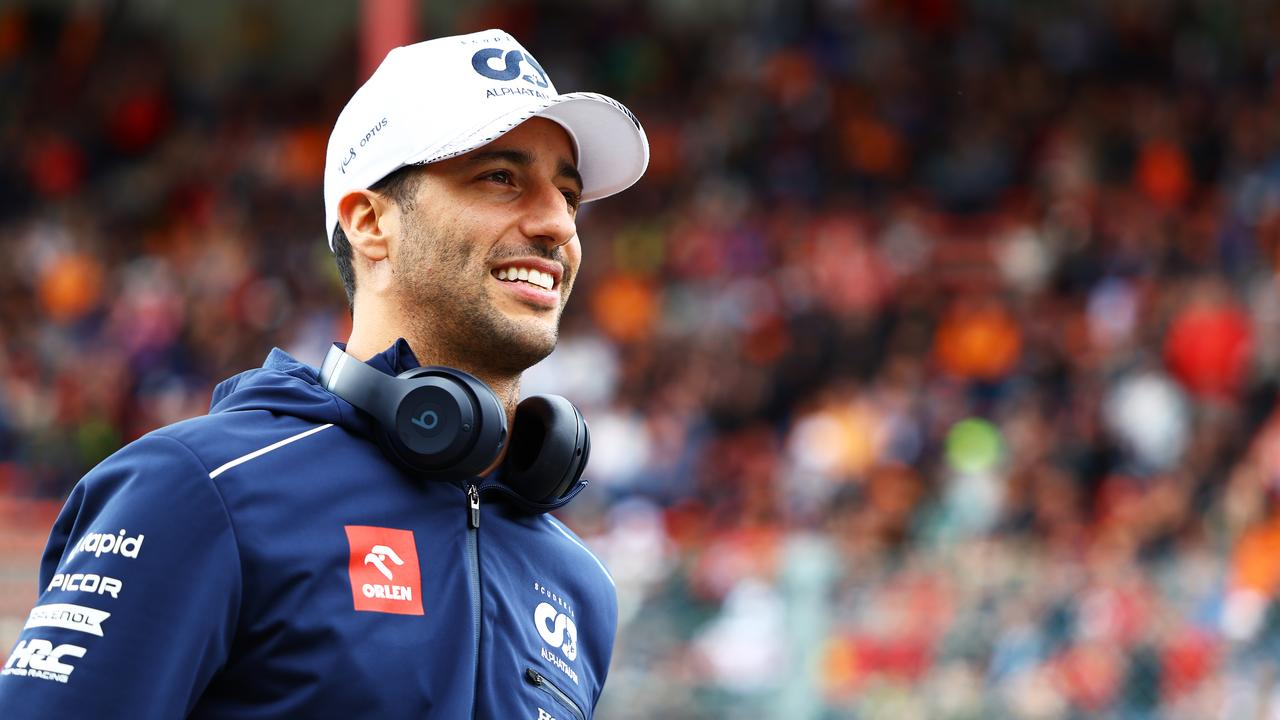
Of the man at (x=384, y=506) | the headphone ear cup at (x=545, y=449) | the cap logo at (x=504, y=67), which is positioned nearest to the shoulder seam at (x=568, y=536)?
the man at (x=384, y=506)

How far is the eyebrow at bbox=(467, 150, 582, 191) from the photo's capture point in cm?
226

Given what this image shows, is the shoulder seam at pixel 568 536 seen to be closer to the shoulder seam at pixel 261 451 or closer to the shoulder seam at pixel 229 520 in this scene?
the shoulder seam at pixel 261 451

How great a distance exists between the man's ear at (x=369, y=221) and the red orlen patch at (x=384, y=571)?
0.42m

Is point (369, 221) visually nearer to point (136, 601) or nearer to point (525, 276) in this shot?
point (525, 276)

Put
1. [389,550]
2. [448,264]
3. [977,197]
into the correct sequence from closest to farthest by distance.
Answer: [389,550]
[448,264]
[977,197]

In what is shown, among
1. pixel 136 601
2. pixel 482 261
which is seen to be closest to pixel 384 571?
pixel 136 601

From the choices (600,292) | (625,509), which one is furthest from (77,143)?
(625,509)

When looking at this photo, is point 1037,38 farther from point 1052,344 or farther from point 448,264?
point 448,264

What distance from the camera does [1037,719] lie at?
6613 millimetres

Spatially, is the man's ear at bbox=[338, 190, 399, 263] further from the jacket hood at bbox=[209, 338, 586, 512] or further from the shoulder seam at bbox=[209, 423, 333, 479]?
the shoulder seam at bbox=[209, 423, 333, 479]

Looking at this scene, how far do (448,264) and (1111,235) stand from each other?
8441 mm

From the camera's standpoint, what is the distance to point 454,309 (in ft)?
7.36

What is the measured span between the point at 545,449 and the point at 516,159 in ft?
1.29

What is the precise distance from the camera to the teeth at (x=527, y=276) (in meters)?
2.27
